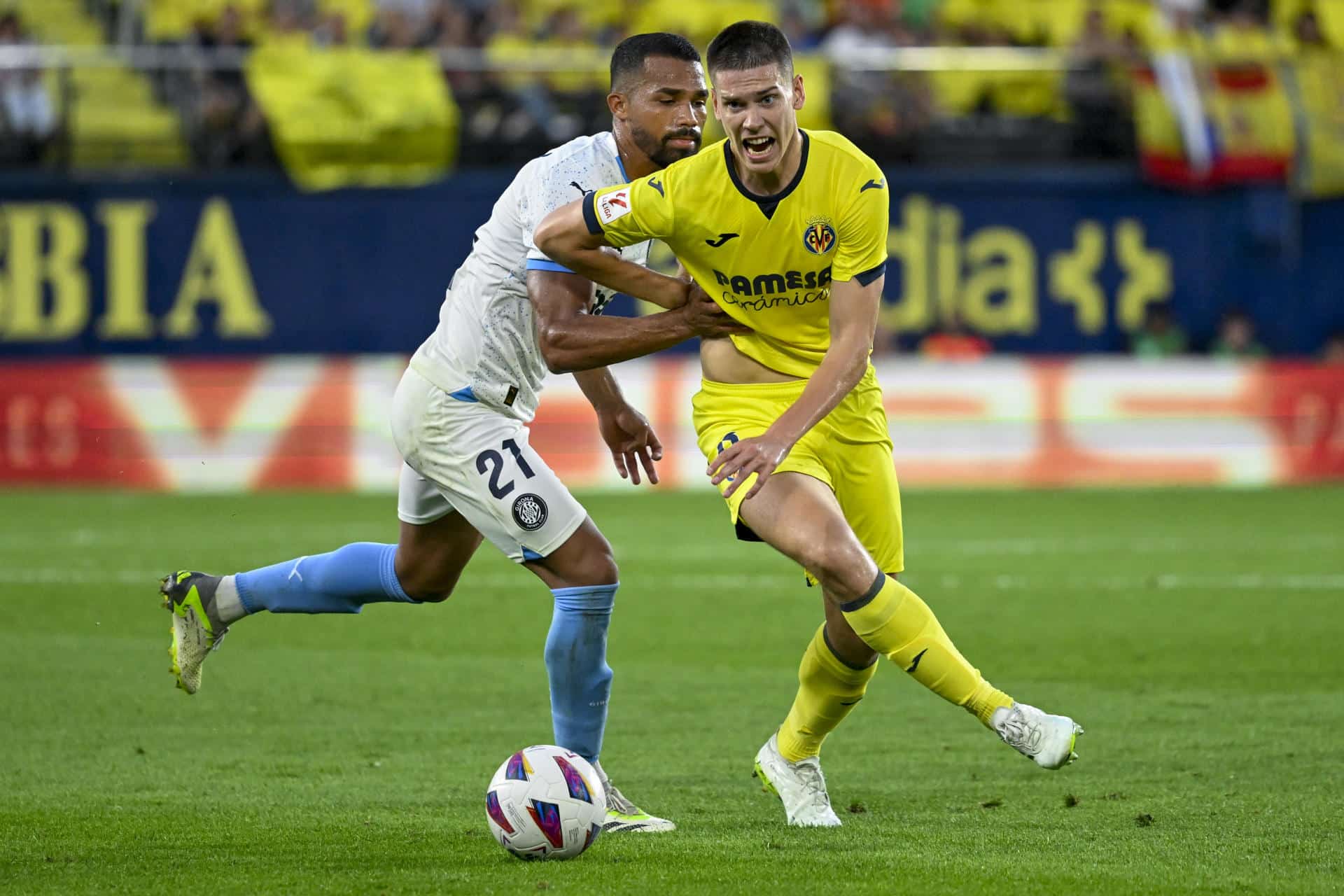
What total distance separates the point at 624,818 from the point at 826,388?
4.46 ft

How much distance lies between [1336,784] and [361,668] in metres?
4.32

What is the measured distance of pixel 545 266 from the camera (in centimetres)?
544

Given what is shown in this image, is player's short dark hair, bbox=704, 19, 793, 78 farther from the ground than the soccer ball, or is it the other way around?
player's short dark hair, bbox=704, 19, 793, 78

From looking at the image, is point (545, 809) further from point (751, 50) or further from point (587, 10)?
point (587, 10)

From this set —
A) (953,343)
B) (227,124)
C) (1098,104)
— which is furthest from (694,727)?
(1098,104)

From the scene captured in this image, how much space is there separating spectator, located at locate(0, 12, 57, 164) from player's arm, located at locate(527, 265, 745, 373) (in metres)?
13.5

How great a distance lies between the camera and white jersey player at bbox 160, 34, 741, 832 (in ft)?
17.8

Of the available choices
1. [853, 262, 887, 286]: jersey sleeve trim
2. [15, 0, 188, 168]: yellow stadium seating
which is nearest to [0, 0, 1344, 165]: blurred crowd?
[15, 0, 188, 168]: yellow stadium seating

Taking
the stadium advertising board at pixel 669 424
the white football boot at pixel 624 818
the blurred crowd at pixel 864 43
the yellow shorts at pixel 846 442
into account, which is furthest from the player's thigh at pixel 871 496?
the blurred crowd at pixel 864 43

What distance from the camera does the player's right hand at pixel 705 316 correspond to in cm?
534

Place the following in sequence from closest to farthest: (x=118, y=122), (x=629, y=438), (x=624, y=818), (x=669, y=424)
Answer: (x=624, y=818) < (x=629, y=438) < (x=669, y=424) < (x=118, y=122)

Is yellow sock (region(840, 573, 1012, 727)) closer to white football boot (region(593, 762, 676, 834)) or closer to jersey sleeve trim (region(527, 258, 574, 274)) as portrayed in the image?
white football boot (region(593, 762, 676, 834))

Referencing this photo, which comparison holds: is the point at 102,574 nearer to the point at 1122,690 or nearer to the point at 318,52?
the point at 1122,690

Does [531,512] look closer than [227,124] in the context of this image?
Yes
